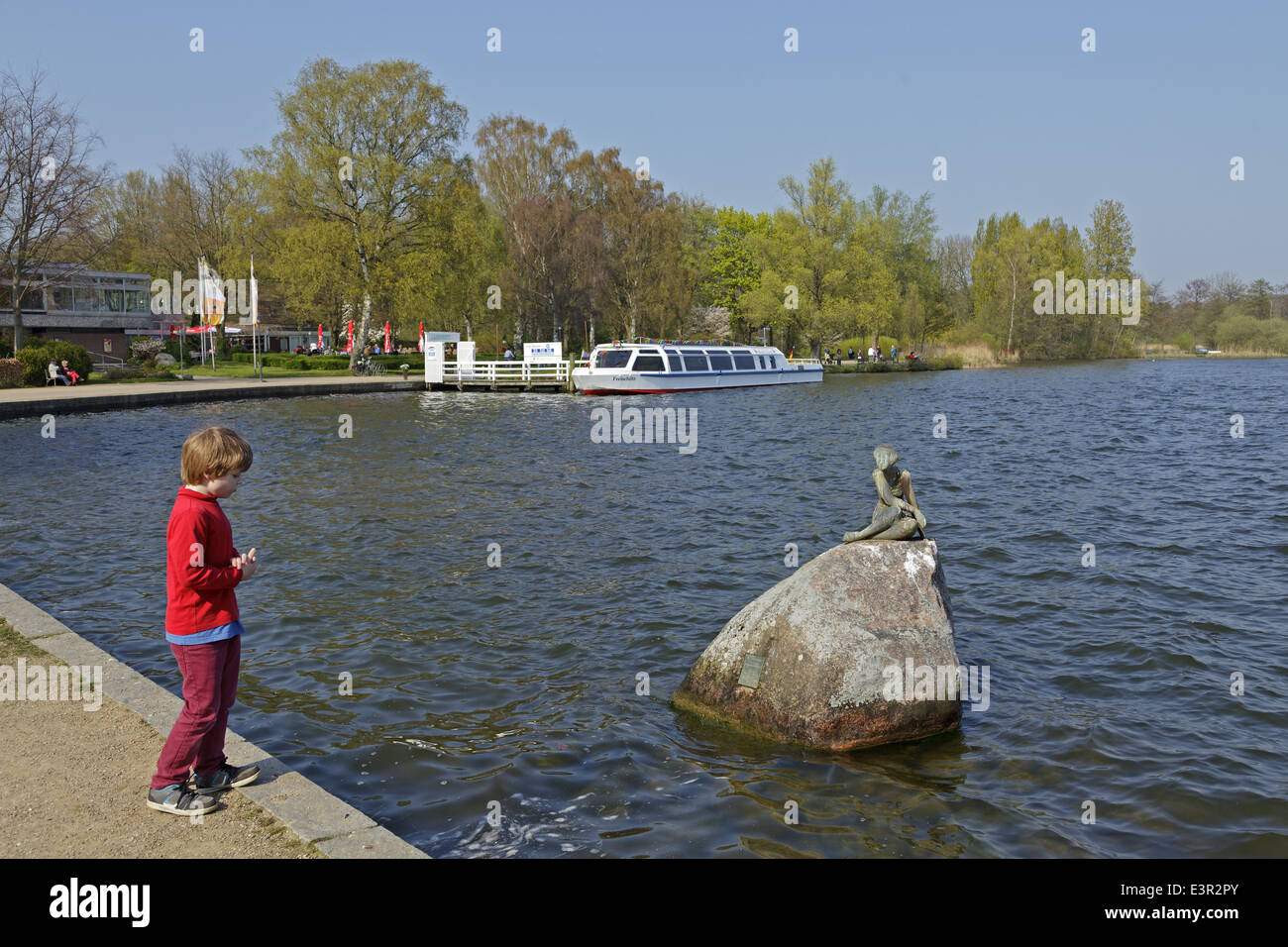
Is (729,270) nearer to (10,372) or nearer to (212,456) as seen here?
(10,372)

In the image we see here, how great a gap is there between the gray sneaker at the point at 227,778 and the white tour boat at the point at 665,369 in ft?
146

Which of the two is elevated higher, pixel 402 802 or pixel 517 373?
pixel 517 373

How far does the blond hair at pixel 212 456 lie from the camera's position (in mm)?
4820

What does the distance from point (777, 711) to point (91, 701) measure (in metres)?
4.64

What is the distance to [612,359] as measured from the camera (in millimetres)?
51062

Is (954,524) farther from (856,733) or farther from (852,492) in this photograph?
(856,733)

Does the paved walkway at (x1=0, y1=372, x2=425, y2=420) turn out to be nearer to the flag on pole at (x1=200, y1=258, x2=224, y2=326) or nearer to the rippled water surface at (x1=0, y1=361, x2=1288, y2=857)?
the flag on pole at (x1=200, y1=258, x2=224, y2=326)

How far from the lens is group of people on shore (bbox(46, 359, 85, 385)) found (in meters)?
36.5

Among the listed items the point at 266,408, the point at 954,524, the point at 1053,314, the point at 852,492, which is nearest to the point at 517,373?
A: the point at 266,408

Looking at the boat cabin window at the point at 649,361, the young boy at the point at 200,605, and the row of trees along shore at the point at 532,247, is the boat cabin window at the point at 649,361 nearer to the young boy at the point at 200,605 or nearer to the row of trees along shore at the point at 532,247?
the row of trees along shore at the point at 532,247

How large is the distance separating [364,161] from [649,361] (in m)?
19.7

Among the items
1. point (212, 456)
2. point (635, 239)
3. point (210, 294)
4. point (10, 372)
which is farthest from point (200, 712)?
point (635, 239)

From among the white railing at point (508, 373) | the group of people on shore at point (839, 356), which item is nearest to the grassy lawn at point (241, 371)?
the white railing at point (508, 373)

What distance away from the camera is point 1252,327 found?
100 m
